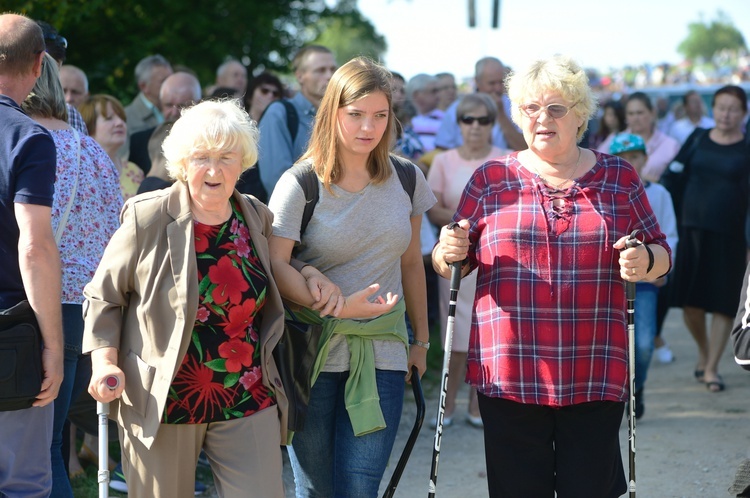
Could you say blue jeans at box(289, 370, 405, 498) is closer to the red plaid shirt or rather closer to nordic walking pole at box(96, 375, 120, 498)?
the red plaid shirt

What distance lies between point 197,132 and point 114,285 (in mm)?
587

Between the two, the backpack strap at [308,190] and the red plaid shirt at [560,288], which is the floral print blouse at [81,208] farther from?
the red plaid shirt at [560,288]

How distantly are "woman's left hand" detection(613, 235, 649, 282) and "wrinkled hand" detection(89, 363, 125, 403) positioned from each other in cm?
179

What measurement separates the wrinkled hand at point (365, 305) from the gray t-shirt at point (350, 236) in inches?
9.1

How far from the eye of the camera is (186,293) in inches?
122

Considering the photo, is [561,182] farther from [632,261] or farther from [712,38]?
[712,38]

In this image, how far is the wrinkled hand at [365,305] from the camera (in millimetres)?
A: 3365

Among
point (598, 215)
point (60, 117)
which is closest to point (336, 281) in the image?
point (598, 215)

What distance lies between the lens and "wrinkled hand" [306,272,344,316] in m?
3.40

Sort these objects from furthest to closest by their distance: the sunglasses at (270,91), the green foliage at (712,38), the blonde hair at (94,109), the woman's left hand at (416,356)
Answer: the green foliage at (712,38), the sunglasses at (270,91), the blonde hair at (94,109), the woman's left hand at (416,356)

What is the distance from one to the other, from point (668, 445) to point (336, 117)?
12.6ft

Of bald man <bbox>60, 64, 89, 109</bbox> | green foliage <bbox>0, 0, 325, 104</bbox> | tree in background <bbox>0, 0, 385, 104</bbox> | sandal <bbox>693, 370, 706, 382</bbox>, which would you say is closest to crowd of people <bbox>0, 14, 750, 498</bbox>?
bald man <bbox>60, 64, 89, 109</bbox>

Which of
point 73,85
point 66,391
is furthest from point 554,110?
point 73,85

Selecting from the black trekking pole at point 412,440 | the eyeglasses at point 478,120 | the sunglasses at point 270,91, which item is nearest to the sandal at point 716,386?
the eyeglasses at point 478,120
